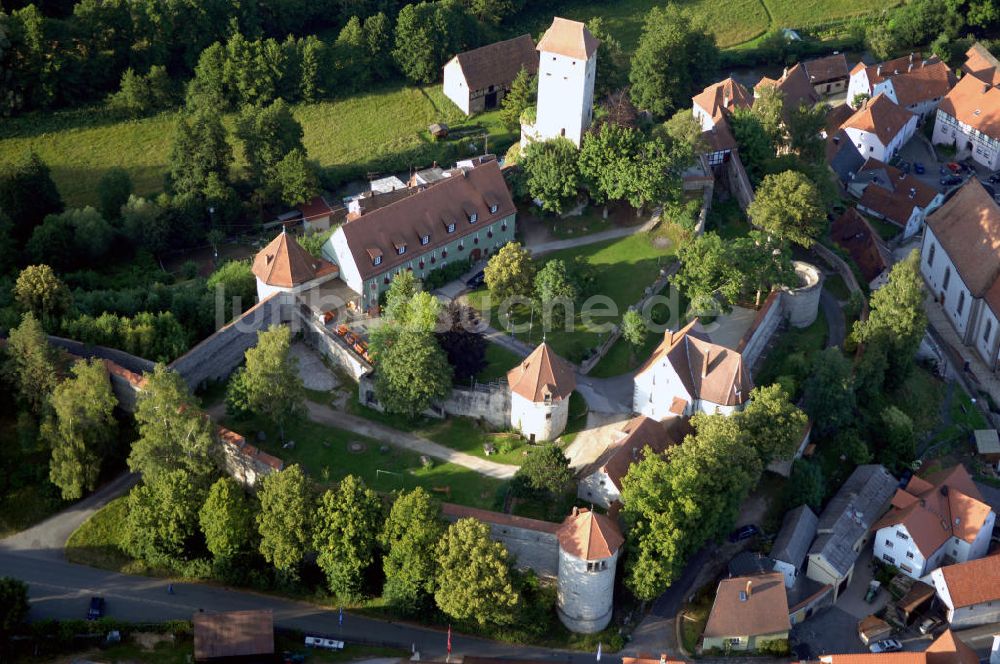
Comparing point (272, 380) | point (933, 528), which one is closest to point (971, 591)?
point (933, 528)

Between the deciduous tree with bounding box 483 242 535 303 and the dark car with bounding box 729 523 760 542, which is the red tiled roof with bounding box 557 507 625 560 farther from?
the deciduous tree with bounding box 483 242 535 303

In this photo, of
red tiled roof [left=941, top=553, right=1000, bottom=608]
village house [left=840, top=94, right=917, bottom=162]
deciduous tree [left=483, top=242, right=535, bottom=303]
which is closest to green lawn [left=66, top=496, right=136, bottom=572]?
deciduous tree [left=483, top=242, right=535, bottom=303]

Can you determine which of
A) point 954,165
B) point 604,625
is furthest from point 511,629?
point 954,165

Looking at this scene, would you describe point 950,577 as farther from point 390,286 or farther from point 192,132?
point 192,132

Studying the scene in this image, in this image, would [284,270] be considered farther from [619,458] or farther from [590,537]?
[590,537]

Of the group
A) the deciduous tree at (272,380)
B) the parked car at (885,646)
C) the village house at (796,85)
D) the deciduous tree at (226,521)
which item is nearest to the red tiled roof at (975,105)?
the village house at (796,85)
